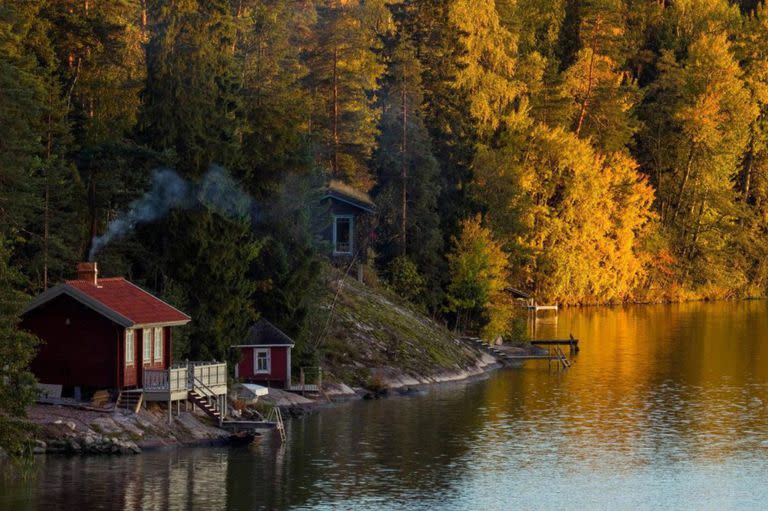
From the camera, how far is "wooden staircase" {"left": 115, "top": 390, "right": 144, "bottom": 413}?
6006 cm

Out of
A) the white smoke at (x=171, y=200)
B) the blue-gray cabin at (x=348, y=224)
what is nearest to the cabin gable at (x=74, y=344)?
the white smoke at (x=171, y=200)

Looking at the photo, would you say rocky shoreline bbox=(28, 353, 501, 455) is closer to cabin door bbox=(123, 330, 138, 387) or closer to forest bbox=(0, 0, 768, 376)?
cabin door bbox=(123, 330, 138, 387)

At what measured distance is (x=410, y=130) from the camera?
103 metres

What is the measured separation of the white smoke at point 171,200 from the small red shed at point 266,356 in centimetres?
605

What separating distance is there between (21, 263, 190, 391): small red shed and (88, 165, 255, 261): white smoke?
740 cm

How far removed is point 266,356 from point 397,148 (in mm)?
32725

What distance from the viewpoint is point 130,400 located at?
60344 mm

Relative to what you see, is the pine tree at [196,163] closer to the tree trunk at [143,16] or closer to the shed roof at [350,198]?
the shed roof at [350,198]

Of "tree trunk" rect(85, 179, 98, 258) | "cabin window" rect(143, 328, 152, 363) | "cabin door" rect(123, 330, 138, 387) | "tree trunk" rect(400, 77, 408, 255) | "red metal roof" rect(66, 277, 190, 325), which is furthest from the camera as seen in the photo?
"tree trunk" rect(400, 77, 408, 255)

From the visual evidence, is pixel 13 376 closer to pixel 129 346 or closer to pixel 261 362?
pixel 129 346

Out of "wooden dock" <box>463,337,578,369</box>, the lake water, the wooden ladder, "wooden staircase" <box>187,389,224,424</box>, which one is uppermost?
"wooden dock" <box>463,337,578,369</box>

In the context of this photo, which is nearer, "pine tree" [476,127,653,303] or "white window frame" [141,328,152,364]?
"white window frame" [141,328,152,364]

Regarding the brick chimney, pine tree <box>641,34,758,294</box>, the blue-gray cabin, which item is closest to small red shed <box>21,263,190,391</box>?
the brick chimney

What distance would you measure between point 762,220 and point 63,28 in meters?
101
